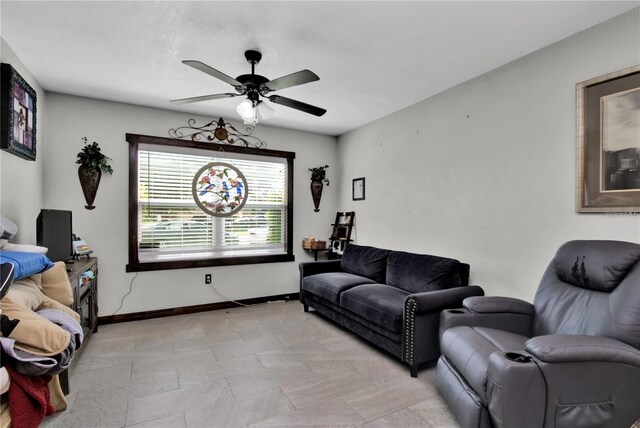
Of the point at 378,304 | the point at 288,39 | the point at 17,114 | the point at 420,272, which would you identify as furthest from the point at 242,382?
the point at 17,114

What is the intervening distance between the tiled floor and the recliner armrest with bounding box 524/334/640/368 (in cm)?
77

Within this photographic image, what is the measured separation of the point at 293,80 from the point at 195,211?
2616 mm

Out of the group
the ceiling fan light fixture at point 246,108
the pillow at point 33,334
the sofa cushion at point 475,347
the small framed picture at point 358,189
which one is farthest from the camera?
the small framed picture at point 358,189

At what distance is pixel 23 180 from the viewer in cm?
283

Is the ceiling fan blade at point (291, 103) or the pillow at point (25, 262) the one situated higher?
the ceiling fan blade at point (291, 103)

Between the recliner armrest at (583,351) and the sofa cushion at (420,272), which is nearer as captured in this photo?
the recliner armrest at (583,351)

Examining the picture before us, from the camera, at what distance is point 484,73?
9.68 ft

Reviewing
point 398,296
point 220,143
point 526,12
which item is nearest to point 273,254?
point 220,143

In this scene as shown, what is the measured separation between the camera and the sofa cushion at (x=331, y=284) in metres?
3.49

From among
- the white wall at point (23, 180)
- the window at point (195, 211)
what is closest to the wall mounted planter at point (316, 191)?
the window at point (195, 211)

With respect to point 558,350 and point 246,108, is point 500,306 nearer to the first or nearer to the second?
point 558,350

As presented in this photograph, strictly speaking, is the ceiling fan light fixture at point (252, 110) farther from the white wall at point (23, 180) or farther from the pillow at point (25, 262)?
the white wall at point (23, 180)

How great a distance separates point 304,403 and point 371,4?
2.58 metres

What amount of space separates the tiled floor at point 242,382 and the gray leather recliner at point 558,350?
44 centimetres
